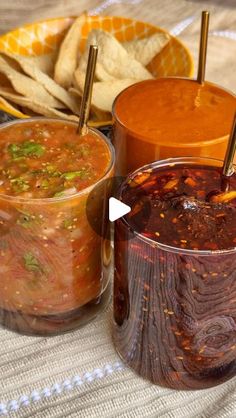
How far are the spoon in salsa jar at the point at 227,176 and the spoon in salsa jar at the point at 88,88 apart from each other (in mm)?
196

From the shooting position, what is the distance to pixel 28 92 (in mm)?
1115

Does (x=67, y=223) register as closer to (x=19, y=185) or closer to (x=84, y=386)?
(x=19, y=185)

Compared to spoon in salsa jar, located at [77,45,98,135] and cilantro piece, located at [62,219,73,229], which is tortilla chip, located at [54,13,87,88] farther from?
cilantro piece, located at [62,219,73,229]

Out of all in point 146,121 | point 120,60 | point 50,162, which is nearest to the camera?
point 50,162

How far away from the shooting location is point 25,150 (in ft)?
2.68

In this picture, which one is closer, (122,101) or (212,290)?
(212,290)

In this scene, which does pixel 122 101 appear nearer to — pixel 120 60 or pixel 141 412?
pixel 120 60

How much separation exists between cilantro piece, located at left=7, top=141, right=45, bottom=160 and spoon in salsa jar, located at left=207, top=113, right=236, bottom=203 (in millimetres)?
234

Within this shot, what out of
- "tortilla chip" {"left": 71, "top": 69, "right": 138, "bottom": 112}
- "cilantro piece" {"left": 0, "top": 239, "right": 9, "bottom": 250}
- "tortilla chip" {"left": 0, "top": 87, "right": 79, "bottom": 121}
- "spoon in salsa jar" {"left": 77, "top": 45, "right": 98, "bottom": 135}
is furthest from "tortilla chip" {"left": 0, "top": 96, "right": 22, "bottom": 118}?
"cilantro piece" {"left": 0, "top": 239, "right": 9, "bottom": 250}

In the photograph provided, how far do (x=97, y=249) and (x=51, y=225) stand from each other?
10 cm

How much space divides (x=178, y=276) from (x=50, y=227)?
170mm

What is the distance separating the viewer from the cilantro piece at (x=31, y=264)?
0.78 meters

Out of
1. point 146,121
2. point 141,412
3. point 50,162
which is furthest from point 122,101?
point 141,412

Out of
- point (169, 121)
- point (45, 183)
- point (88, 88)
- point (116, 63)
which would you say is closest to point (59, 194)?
point (45, 183)
